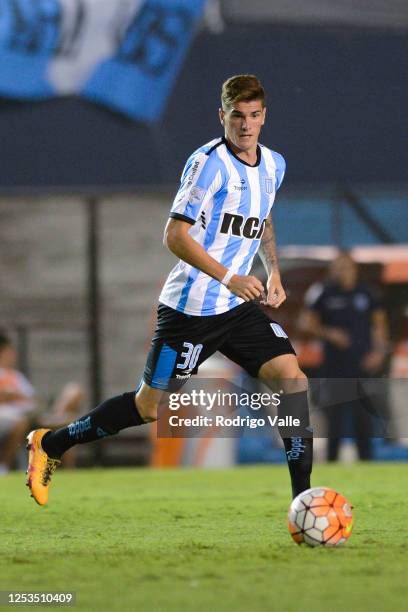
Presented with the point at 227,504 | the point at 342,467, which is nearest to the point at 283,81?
the point at 342,467

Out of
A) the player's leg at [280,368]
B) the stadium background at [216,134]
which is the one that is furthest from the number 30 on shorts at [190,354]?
the stadium background at [216,134]

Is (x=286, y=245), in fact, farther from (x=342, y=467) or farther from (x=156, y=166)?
(x=342, y=467)

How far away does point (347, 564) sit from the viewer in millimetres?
5559

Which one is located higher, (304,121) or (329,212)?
(304,121)

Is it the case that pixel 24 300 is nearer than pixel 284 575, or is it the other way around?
pixel 284 575

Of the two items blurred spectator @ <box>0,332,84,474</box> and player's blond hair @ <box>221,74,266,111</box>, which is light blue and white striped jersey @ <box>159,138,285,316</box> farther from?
blurred spectator @ <box>0,332,84,474</box>

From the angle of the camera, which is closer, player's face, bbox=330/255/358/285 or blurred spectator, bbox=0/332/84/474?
player's face, bbox=330/255/358/285

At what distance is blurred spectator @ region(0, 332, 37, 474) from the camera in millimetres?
13484

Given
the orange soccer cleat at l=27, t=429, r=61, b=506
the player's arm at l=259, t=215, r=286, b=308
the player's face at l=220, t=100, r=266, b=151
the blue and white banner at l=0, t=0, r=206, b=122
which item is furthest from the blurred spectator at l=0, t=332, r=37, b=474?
the player's face at l=220, t=100, r=266, b=151

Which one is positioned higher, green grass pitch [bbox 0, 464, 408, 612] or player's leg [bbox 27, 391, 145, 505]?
A: player's leg [bbox 27, 391, 145, 505]

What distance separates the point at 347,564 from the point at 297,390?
1295 millimetres

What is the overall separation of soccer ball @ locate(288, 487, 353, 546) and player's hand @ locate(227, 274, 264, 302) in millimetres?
943

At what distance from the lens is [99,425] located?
7109mm

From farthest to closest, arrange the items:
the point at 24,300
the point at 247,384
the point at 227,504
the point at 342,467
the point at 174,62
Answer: the point at 24,300 < the point at 174,62 < the point at 247,384 < the point at 342,467 < the point at 227,504
